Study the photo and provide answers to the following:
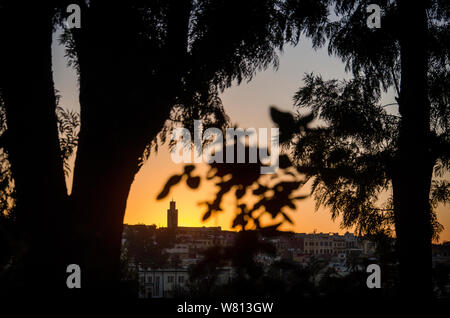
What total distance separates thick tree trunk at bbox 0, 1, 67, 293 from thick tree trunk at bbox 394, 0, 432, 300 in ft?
8.21

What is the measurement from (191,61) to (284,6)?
147 cm

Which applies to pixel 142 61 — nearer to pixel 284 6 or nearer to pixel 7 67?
pixel 7 67

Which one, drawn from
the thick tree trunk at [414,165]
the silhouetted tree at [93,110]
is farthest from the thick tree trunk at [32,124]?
the thick tree trunk at [414,165]

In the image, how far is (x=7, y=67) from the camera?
8.23ft

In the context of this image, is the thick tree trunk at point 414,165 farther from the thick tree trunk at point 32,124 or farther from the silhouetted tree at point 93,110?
the thick tree trunk at point 32,124

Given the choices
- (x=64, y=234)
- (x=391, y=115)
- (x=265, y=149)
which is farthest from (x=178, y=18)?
(x=391, y=115)

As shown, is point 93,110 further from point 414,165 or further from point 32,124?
point 414,165

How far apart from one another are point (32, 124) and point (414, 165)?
2.94 metres

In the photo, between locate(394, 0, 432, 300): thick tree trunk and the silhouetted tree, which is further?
locate(394, 0, 432, 300): thick tree trunk

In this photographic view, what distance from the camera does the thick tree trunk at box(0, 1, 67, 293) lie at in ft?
7.85

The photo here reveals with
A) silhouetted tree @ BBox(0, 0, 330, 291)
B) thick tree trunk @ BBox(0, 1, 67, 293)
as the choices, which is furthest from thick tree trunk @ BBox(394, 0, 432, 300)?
thick tree trunk @ BBox(0, 1, 67, 293)

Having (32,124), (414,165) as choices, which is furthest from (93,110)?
(414,165)

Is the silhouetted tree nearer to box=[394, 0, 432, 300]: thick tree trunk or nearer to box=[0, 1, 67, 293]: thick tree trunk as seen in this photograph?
box=[0, 1, 67, 293]: thick tree trunk

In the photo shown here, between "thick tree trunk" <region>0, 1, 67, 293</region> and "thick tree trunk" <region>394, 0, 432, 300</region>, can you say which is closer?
"thick tree trunk" <region>0, 1, 67, 293</region>
